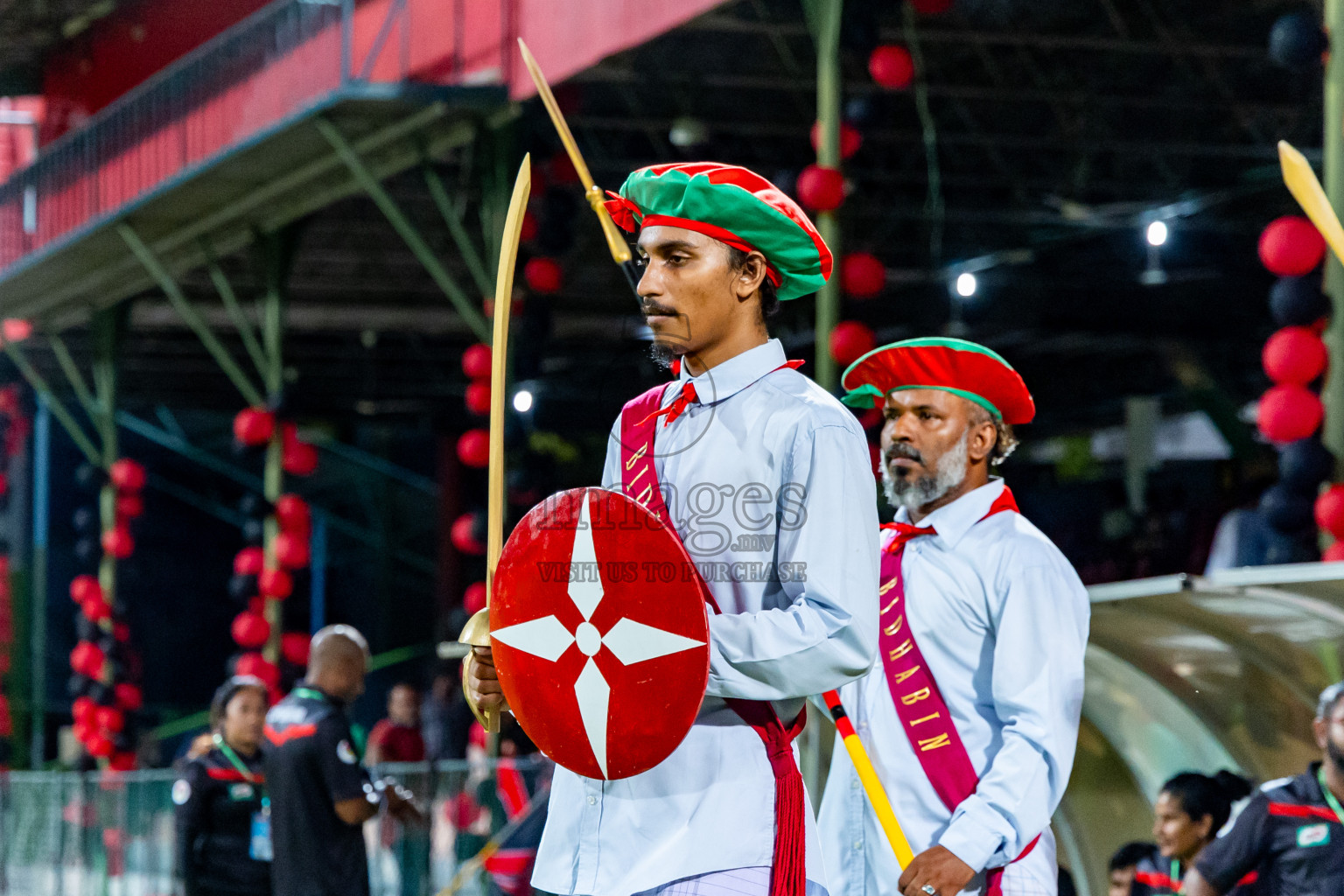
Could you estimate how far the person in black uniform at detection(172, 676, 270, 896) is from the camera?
7.21m

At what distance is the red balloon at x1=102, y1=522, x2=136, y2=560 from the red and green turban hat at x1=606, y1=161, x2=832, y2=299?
1721cm

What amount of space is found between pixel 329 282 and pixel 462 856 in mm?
12279

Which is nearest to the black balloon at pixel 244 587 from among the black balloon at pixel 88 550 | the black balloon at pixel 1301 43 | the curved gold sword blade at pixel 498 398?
the black balloon at pixel 88 550

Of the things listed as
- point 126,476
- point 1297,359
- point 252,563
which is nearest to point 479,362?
point 252,563

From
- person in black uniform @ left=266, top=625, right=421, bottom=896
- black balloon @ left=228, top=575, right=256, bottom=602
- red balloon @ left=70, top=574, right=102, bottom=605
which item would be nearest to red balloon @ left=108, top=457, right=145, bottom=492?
red balloon @ left=70, top=574, right=102, bottom=605

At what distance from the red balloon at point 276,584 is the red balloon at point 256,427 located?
3.46 ft

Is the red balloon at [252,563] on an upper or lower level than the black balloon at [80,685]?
upper

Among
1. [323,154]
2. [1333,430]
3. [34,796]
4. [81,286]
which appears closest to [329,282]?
[81,286]

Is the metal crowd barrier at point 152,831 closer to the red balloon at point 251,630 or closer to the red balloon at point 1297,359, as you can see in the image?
the red balloon at point 251,630

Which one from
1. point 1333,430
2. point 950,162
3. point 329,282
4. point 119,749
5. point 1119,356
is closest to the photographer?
point 1333,430

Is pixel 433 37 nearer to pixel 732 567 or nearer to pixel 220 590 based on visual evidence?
pixel 732 567

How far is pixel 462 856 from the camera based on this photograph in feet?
29.8

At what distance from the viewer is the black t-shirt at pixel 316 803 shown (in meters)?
6.46

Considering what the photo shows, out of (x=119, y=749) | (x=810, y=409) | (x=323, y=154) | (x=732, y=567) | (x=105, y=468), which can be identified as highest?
(x=323, y=154)
